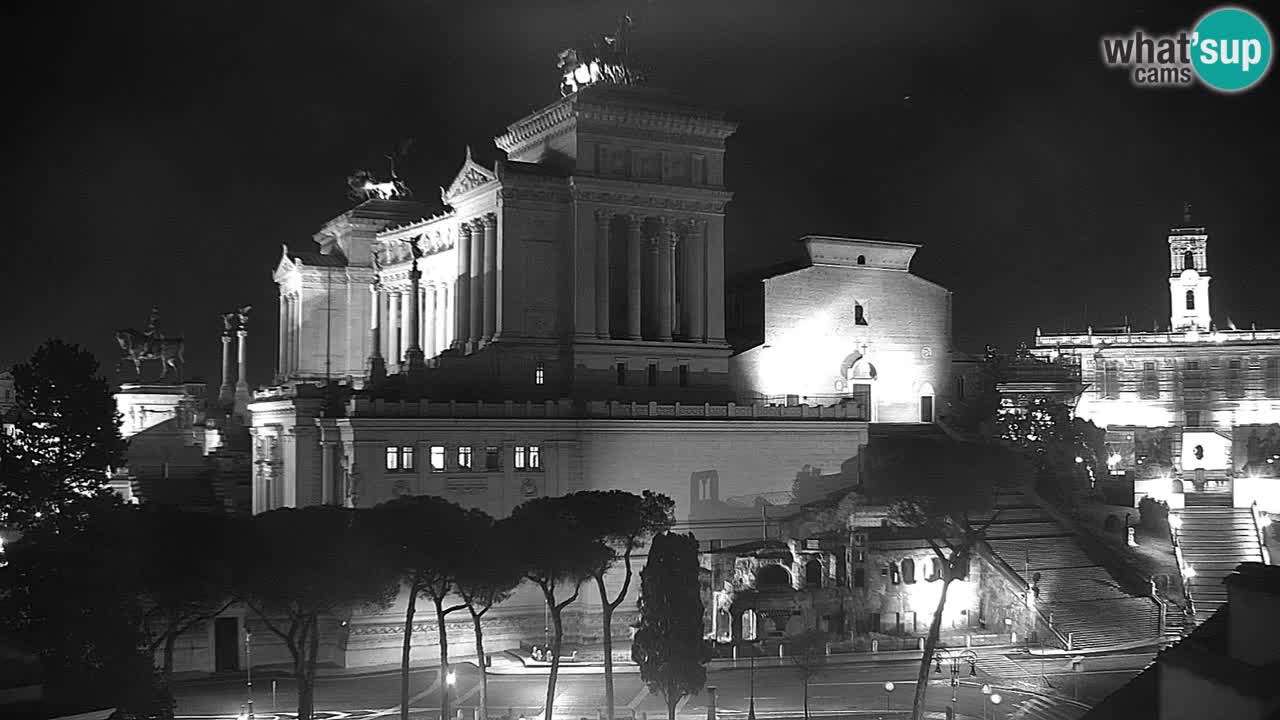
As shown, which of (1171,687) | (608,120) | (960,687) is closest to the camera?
(1171,687)

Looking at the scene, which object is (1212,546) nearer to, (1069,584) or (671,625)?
(1069,584)

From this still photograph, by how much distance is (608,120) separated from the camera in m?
77.7

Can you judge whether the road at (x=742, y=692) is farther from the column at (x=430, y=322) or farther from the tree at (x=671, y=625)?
the column at (x=430, y=322)

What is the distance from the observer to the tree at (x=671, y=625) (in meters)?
49.1

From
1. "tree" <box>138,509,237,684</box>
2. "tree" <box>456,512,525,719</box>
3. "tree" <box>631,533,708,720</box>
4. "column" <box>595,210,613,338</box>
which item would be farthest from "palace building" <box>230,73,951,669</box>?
"tree" <box>631,533,708,720</box>

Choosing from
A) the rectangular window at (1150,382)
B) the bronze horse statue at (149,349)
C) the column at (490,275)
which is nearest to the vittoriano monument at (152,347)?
the bronze horse statue at (149,349)

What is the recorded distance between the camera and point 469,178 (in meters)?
80.0

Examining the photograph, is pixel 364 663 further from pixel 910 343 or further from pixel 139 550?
pixel 910 343

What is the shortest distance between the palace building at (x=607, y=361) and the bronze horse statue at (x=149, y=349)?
63.1ft

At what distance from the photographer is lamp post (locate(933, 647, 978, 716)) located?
56281 mm

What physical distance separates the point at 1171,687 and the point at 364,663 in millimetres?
55929

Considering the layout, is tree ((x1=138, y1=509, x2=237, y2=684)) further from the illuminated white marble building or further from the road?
the illuminated white marble building

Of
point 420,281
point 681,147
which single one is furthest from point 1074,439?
point 420,281

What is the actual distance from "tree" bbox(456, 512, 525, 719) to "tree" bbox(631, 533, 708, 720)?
17.8ft
